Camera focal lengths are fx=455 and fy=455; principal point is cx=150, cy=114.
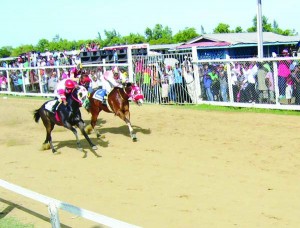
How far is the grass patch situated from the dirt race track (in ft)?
0.54

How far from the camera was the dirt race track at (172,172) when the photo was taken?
6.89 metres

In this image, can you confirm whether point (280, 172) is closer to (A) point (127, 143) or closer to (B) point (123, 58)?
(A) point (127, 143)

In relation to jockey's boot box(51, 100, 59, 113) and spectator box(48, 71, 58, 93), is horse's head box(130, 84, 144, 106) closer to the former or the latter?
jockey's boot box(51, 100, 59, 113)

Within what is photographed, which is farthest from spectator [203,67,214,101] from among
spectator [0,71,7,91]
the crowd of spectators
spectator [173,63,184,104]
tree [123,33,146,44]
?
tree [123,33,146,44]

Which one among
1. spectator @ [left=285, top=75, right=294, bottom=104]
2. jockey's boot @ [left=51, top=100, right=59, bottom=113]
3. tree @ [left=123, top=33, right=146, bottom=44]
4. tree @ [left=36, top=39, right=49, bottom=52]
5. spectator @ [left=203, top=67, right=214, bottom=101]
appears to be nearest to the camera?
jockey's boot @ [left=51, top=100, right=59, bottom=113]

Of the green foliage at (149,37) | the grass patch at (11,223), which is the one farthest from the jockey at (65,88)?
the green foliage at (149,37)

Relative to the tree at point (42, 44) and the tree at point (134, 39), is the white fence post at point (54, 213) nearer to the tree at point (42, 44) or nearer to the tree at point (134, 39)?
the tree at point (134, 39)

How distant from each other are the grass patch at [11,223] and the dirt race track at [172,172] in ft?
0.54

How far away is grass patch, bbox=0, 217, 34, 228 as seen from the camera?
6.66 metres

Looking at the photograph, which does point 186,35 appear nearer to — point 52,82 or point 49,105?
point 52,82

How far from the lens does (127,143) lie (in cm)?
1253

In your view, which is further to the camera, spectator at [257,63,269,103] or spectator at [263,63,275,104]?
spectator at [257,63,269,103]

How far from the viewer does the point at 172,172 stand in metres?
9.28

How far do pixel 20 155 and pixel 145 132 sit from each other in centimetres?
380
